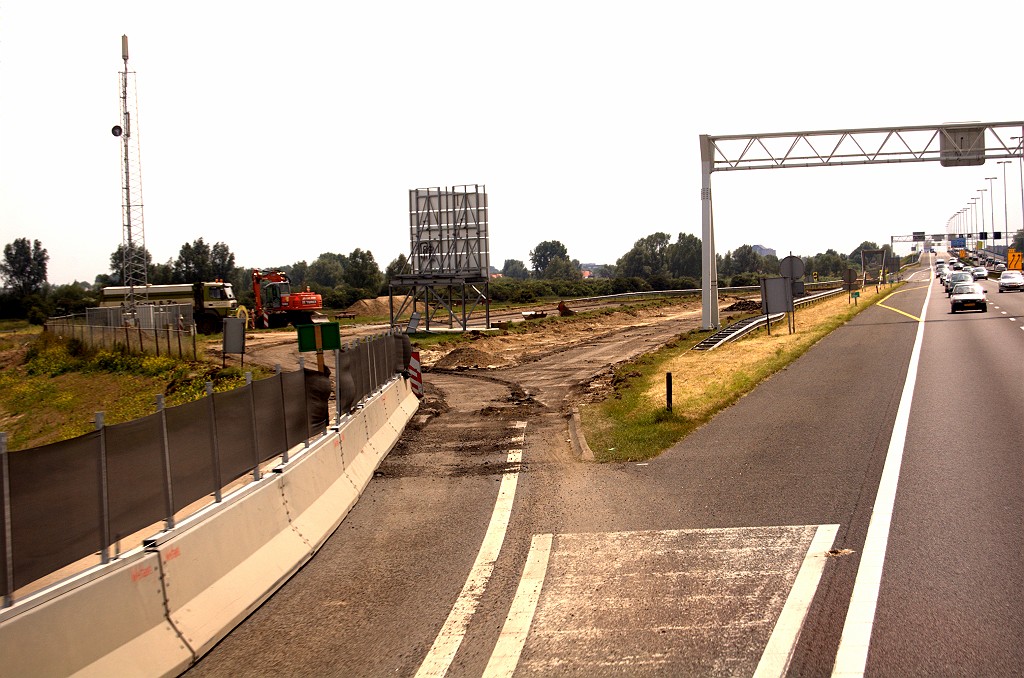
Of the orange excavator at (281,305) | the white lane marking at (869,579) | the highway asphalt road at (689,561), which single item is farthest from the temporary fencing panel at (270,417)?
the orange excavator at (281,305)

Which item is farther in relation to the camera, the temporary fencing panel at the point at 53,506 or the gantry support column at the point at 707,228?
the gantry support column at the point at 707,228

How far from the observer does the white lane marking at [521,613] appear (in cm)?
661

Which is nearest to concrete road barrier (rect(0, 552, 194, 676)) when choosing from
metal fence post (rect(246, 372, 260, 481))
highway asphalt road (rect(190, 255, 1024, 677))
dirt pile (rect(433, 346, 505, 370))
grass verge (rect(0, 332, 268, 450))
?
highway asphalt road (rect(190, 255, 1024, 677))

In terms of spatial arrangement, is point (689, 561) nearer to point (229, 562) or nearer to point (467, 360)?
point (229, 562)

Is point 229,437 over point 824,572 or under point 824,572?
over

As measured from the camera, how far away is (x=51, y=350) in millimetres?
47156

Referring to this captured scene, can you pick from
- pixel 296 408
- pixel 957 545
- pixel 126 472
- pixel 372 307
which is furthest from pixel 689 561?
pixel 372 307

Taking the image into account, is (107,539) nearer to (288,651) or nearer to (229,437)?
(288,651)

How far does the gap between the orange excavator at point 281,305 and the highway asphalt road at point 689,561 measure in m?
47.0

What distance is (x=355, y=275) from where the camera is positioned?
119 meters

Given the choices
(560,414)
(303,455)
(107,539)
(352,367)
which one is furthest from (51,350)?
(107,539)

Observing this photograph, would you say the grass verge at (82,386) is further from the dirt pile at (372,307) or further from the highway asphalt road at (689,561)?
the dirt pile at (372,307)

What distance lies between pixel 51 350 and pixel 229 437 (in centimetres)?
4277

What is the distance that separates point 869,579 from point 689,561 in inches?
64.1
